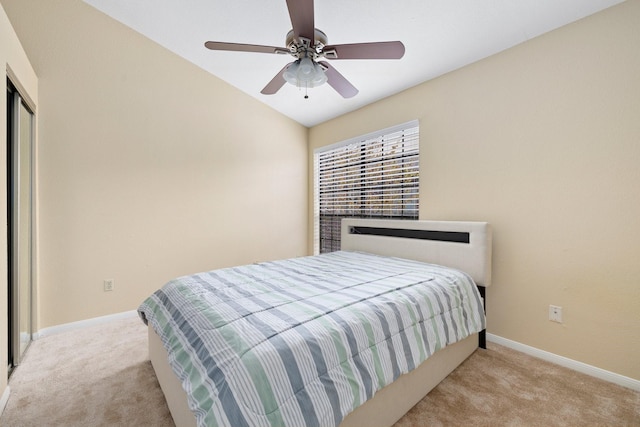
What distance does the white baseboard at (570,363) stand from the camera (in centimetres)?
172

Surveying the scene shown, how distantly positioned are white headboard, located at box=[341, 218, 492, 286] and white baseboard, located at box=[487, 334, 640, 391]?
536 millimetres

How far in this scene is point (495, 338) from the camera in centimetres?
229

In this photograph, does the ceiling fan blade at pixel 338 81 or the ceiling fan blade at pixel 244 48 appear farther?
the ceiling fan blade at pixel 338 81

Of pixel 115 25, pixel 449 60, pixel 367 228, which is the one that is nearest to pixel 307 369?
pixel 367 228

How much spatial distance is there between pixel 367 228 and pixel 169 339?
234 centimetres

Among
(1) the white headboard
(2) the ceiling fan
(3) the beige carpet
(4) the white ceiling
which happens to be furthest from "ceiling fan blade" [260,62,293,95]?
(3) the beige carpet

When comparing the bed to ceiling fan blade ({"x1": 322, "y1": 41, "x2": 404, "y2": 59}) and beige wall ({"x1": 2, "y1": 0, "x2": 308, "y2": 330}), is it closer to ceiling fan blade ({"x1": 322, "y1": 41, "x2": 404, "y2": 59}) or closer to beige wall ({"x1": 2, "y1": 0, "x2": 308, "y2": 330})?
beige wall ({"x1": 2, "y1": 0, "x2": 308, "y2": 330})

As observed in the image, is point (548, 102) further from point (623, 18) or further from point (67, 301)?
point (67, 301)

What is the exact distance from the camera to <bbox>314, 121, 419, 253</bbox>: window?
9.80 ft

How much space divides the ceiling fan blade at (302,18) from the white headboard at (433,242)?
1.83m

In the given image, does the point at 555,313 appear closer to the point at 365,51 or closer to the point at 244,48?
the point at 365,51

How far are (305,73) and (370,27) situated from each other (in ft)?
2.71

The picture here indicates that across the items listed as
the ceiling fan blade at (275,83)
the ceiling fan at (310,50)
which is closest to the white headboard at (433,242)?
the ceiling fan at (310,50)

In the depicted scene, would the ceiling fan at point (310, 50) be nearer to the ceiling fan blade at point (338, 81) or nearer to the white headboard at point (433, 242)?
the ceiling fan blade at point (338, 81)
